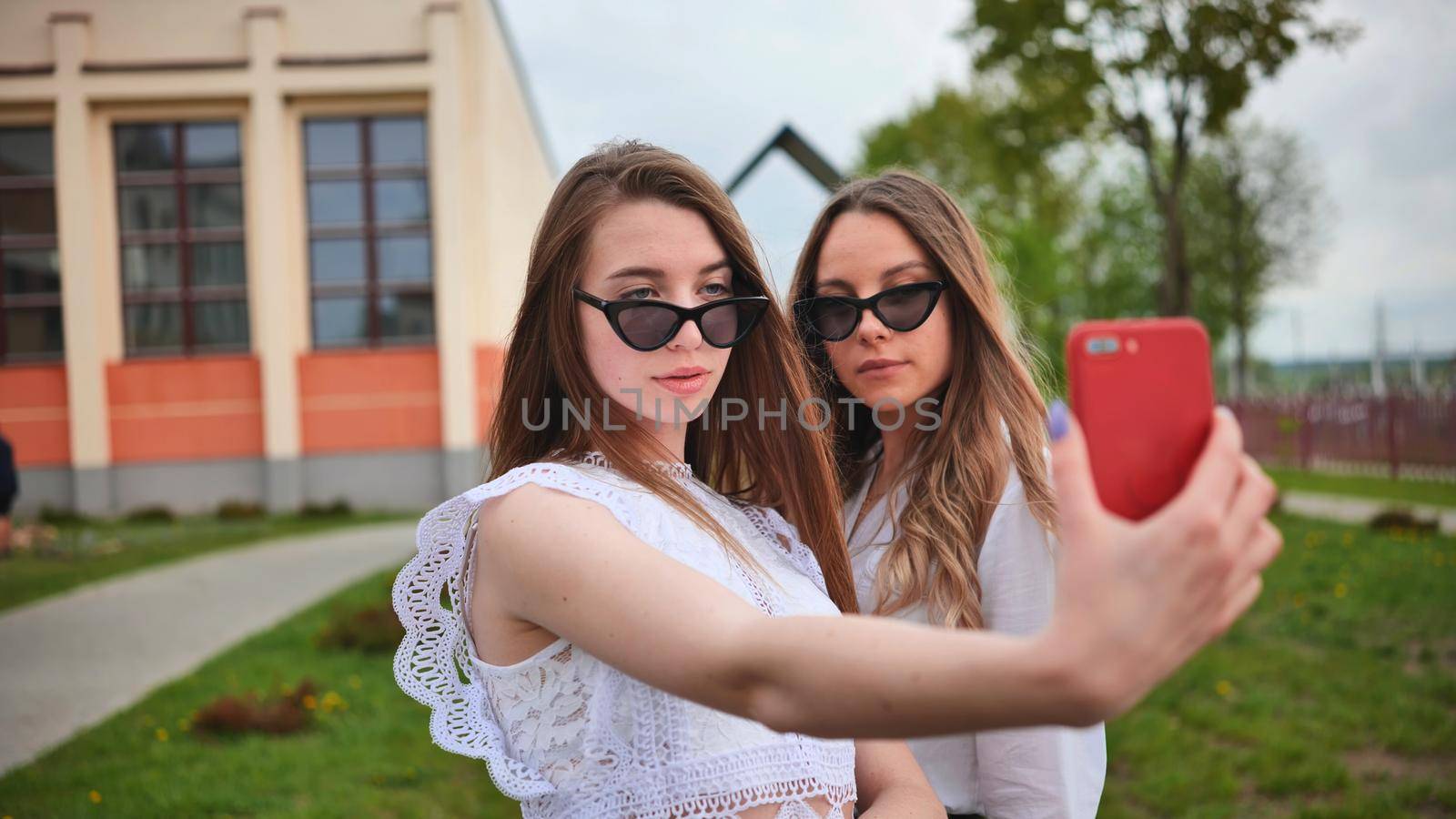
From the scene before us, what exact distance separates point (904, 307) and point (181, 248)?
19777 millimetres

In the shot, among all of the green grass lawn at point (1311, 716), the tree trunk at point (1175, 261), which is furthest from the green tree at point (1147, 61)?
the green grass lawn at point (1311, 716)

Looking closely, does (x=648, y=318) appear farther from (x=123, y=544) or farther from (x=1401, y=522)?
(x=123, y=544)

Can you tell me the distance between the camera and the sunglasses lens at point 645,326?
1.70m

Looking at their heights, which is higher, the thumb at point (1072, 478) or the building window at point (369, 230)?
the building window at point (369, 230)

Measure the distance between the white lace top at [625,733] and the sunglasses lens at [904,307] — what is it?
2.71 ft

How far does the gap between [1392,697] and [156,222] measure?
20.3m

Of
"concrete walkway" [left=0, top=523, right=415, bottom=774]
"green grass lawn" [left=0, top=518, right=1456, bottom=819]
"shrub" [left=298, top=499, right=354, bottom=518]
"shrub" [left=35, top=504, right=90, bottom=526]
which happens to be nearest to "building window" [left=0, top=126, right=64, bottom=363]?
"shrub" [left=35, top=504, right=90, bottom=526]

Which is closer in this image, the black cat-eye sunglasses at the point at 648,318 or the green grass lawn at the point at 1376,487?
the black cat-eye sunglasses at the point at 648,318

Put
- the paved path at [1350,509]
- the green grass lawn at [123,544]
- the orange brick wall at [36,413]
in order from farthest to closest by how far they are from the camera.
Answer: the orange brick wall at [36,413] → the paved path at [1350,509] → the green grass lawn at [123,544]

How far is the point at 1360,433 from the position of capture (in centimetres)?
1948

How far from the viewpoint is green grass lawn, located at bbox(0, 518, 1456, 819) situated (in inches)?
177

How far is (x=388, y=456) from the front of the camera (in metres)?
18.4

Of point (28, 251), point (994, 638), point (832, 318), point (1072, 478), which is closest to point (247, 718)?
point (832, 318)

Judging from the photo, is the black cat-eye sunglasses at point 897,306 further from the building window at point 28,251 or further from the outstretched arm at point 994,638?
the building window at point 28,251
